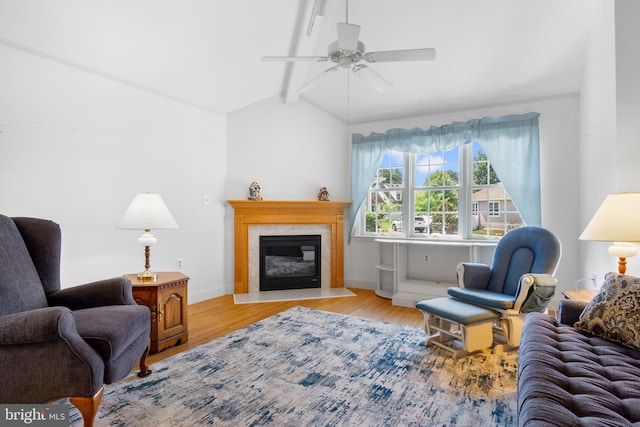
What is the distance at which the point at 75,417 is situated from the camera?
185 cm

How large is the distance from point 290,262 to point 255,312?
1214 mm

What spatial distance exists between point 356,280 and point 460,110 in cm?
273

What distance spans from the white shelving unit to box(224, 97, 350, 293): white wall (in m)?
1.12

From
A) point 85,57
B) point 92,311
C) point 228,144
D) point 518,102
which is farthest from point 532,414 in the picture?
point 228,144

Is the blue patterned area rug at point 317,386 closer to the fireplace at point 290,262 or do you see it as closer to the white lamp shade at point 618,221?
the white lamp shade at point 618,221

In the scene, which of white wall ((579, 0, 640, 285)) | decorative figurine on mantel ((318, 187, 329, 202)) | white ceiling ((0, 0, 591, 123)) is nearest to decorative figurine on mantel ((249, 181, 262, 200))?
decorative figurine on mantel ((318, 187, 329, 202))

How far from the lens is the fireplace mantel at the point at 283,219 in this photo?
15.1ft

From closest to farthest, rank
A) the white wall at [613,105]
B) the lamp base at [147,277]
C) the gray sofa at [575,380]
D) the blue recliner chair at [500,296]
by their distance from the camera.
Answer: the gray sofa at [575,380] < the white wall at [613,105] < the blue recliner chair at [500,296] < the lamp base at [147,277]

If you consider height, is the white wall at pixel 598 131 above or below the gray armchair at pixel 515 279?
above

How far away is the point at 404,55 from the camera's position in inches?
100

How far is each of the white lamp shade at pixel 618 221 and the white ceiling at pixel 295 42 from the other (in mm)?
1828

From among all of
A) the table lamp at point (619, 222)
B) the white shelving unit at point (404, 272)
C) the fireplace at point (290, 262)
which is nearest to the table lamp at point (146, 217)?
the fireplace at point (290, 262)

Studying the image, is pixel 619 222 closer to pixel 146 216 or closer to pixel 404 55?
pixel 404 55

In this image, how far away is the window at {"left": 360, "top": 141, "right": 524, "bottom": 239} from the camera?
4363mm
